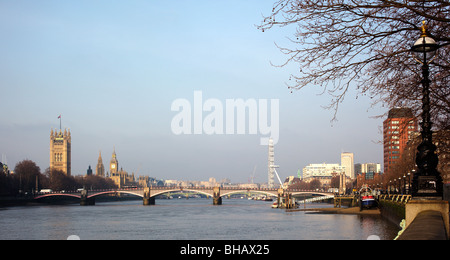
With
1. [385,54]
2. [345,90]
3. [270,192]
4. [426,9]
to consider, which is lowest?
[270,192]

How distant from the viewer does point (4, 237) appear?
5053cm

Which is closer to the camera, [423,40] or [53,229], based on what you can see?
[423,40]

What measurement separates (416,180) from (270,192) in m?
140

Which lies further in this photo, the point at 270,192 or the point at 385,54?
the point at 270,192

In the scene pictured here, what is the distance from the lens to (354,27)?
12297 mm

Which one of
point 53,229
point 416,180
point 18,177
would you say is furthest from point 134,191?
point 416,180

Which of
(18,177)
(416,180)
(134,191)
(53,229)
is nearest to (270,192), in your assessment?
(134,191)
